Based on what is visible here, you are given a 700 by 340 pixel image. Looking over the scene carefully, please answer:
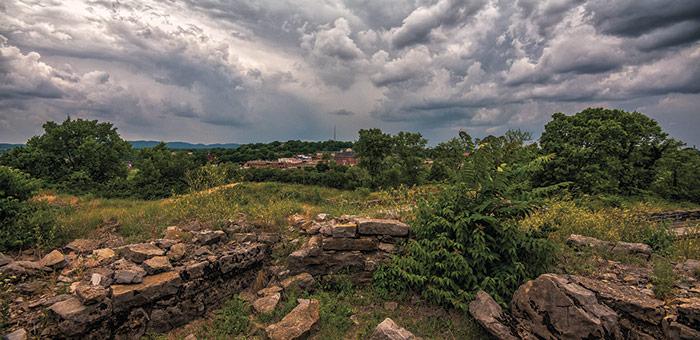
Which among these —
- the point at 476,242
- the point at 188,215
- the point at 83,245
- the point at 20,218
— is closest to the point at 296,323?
the point at 476,242

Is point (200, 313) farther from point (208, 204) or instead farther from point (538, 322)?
point (538, 322)

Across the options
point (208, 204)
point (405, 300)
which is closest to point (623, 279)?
point (405, 300)

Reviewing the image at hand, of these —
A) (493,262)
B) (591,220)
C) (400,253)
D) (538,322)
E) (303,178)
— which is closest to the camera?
(538,322)

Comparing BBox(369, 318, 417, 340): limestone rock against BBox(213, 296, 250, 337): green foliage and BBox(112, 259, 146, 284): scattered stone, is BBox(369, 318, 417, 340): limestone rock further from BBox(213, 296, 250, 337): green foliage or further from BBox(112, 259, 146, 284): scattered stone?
BBox(112, 259, 146, 284): scattered stone

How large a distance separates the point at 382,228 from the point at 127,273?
5174 mm

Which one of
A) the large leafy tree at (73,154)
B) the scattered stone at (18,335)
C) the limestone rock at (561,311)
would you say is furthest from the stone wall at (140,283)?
the large leafy tree at (73,154)

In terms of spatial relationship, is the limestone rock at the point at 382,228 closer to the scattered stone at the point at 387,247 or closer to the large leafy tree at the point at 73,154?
the scattered stone at the point at 387,247

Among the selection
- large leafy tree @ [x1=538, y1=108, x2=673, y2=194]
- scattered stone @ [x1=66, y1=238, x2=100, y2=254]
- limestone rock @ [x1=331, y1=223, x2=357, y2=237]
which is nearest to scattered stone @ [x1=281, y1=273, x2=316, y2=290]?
limestone rock @ [x1=331, y1=223, x2=357, y2=237]

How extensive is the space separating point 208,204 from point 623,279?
10.1 metres

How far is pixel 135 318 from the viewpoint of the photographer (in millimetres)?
5246

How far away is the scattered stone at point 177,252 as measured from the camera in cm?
632

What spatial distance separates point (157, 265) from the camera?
585 centimetres

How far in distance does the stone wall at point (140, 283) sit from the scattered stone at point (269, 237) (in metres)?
0.22

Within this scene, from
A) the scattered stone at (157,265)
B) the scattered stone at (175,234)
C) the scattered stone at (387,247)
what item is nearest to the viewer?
the scattered stone at (157,265)
